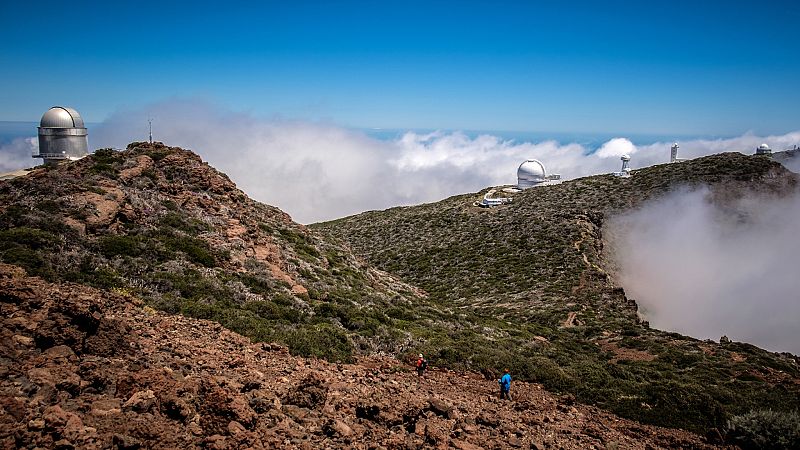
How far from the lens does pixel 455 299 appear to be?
88.2 ft

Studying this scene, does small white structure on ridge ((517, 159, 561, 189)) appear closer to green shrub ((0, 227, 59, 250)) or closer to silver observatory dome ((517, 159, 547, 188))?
silver observatory dome ((517, 159, 547, 188))

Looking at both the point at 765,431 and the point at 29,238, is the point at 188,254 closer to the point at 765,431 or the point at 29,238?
the point at 29,238

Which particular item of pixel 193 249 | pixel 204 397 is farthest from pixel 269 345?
pixel 193 249

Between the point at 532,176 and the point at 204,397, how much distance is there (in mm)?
57985

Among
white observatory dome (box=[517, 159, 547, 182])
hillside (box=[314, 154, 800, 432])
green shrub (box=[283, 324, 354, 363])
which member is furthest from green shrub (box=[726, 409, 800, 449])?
white observatory dome (box=[517, 159, 547, 182])

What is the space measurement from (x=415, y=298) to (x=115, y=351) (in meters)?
14.4

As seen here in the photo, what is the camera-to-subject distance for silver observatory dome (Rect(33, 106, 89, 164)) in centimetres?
3011

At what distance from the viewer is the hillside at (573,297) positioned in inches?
501

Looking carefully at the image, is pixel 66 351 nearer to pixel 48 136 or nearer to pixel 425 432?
pixel 425 432

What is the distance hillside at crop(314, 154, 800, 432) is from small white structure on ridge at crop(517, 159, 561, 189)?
773 centimetres

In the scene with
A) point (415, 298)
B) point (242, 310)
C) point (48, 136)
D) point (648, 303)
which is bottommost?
point (648, 303)

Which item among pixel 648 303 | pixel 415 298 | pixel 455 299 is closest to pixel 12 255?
pixel 415 298

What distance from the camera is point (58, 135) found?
99.0 feet

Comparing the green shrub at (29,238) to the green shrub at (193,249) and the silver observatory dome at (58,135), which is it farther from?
the silver observatory dome at (58,135)
